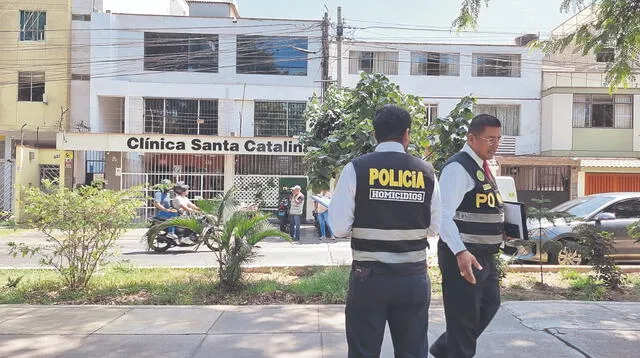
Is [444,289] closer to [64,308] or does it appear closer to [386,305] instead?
[386,305]

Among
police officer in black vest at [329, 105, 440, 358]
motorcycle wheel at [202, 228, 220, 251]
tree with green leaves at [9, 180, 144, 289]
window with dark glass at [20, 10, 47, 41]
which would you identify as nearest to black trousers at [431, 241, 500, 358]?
police officer in black vest at [329, 105, 440, 358]

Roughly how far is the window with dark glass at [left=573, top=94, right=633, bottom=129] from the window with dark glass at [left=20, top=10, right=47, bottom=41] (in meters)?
23.5

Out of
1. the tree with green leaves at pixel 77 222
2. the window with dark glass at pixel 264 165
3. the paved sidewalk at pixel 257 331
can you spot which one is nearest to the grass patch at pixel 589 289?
the paved sidewalk at pixel 257 331

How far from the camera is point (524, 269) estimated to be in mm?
8609

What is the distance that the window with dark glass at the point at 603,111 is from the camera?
2378 centimetres

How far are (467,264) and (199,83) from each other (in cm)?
2200

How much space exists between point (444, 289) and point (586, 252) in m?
4.27

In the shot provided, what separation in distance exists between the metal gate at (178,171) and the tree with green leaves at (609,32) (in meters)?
16.5

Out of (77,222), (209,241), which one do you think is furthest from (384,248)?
(77,222)

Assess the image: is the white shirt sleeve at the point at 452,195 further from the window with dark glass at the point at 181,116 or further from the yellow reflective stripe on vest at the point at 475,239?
the window with dark glass at the point at 181,116

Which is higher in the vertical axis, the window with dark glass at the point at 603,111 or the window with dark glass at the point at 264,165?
the window with dark glass at the point at 603,111

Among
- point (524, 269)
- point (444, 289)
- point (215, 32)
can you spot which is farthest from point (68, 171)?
point (444, 289)

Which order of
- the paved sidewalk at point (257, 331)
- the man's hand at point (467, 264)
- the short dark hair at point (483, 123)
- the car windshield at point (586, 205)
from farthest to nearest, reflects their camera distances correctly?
1. the car windshield at point (586, 205)
2. the paved sidewalk at point (257, 331)
3. the short dark hair at point (483, 123)
4. the man's hand at point (467, 264)

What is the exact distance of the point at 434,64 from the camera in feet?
80.5
